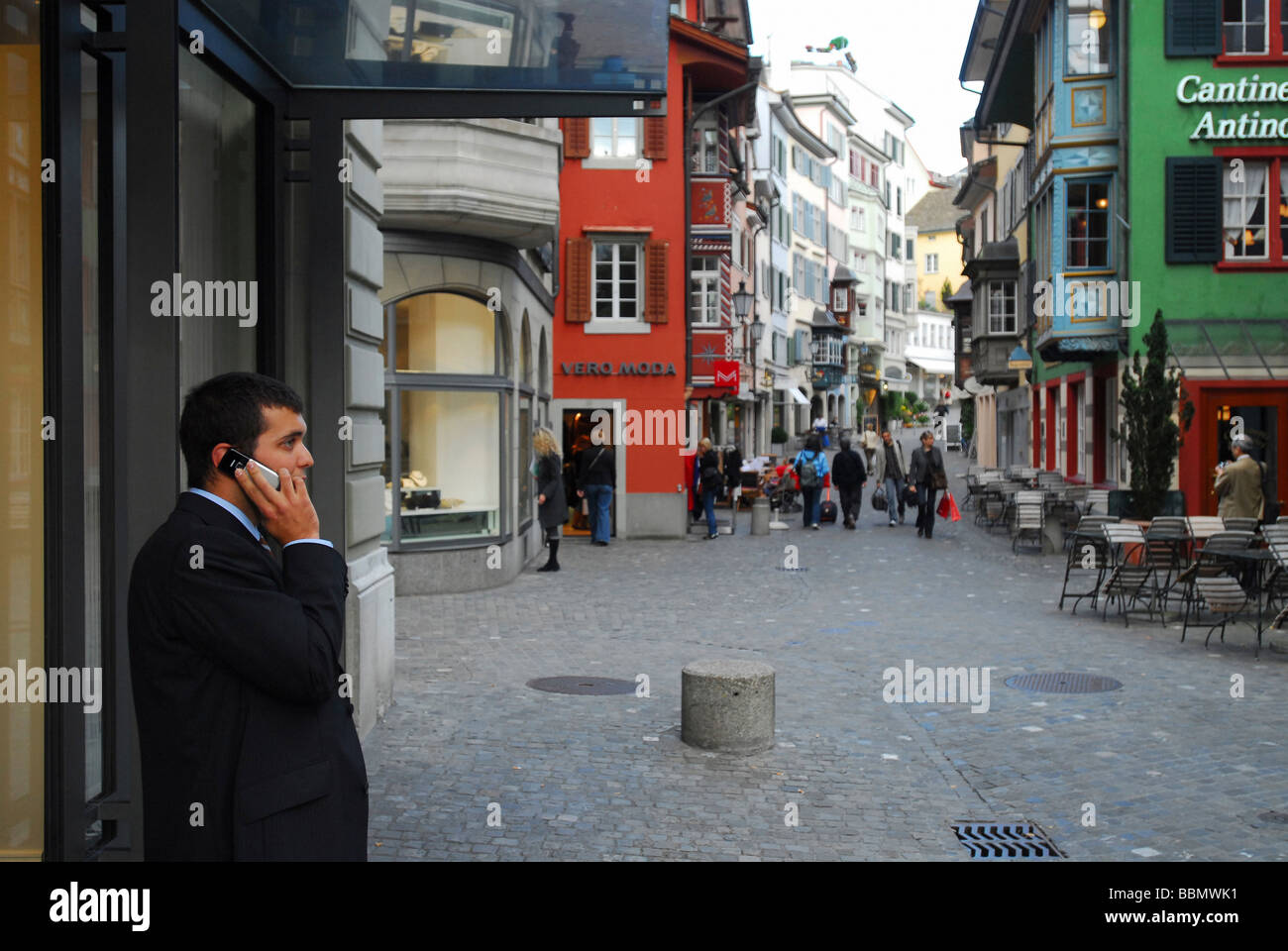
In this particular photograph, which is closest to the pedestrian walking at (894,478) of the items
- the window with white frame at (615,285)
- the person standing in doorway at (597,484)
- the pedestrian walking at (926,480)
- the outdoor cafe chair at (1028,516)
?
the pedestrian walking at (926,480)

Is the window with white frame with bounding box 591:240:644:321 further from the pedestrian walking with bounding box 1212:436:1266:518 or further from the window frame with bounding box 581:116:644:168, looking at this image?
the pedestrian walking with bounding box 1212:436:1266:518

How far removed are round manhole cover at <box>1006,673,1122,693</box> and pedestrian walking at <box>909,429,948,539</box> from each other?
1363 centimetres

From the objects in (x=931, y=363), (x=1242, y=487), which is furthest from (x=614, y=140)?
(x=931, y=363)

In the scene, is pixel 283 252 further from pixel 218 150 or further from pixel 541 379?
pixel 541 379

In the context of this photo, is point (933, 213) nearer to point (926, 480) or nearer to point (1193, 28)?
point (926, 480)

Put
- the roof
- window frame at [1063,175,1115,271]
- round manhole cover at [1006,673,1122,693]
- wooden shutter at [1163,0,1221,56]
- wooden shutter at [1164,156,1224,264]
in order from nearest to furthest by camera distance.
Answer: round manhole cover at [1006,673,1122,693] < wooden shutter at [1163,0,1221,56] < wooden shutter at [1164,156,1224,264] < window frame at [1063,175,1115,271] < the roof

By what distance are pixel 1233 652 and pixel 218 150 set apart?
381 inches

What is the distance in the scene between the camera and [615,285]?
2600 centimetres

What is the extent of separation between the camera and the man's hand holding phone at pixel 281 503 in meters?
2.95

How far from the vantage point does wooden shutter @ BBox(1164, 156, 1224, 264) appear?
22.3 metres

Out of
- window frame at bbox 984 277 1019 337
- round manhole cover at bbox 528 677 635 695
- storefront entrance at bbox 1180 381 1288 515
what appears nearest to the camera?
round manhole cover at bbox 528 677 635 695

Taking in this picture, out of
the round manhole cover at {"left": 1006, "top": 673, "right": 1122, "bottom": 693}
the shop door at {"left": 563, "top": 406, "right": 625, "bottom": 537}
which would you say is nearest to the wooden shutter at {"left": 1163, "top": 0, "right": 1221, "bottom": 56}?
the shop door at {"left": 563, "top": 406, "right": 625, "bottom": 537}

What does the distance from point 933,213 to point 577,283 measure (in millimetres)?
98911

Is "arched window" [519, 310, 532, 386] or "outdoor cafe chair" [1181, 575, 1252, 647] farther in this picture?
"arched window" [519, 310, 532, 386]
